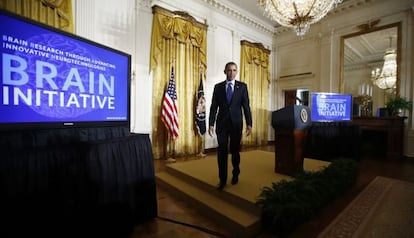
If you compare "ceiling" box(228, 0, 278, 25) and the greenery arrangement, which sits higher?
"ceiling" box(228, 0, 278, 25)

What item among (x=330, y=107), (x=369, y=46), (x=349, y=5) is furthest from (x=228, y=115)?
(x=349, y=5)

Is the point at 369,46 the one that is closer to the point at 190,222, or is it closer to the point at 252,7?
the point at 252,7

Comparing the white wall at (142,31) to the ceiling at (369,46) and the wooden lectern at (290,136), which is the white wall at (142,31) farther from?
the ceiling at (369,46)

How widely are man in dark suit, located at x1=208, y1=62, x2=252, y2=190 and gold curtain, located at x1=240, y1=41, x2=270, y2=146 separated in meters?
4.14

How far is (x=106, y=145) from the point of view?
5.21ft

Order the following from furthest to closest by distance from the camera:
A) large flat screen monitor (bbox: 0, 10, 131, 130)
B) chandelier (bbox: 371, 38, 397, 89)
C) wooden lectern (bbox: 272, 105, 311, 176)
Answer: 1. chandelier (bbox: 371, 38, 397, 89)
2. wooden lectern (bbox: 272, 105, 311, 176)
3. large flat screen monitor (bbox: 0, 10, 131, 130)

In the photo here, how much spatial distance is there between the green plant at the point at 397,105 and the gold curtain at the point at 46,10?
6.98 m

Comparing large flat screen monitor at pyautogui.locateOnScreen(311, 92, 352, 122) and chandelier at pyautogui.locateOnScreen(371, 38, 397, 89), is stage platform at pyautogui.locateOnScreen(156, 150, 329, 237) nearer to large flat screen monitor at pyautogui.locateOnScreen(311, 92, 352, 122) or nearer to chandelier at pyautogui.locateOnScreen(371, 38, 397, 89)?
large flat screen monitor at pyautogui.locateOnScreen(311, 92, 352, 122)

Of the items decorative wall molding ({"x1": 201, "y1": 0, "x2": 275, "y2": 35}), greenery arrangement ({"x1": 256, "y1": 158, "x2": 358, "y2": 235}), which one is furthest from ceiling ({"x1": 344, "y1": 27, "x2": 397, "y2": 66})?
greenery arrangement ({"x1": 256, "y1": 158, "x2": 358, "y2": 235})

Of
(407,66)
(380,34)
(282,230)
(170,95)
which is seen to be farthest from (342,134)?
(170,95)

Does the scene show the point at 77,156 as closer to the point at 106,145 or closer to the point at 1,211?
the point at 106,145

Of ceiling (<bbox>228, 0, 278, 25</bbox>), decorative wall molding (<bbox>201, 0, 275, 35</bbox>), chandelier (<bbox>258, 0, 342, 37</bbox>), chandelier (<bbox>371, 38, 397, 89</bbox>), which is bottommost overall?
chandelier (<bbox>371, 38, 397, 89</bbox>)

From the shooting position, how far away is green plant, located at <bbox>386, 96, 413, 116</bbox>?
461 cm

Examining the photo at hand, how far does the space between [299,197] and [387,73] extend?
528 cm
